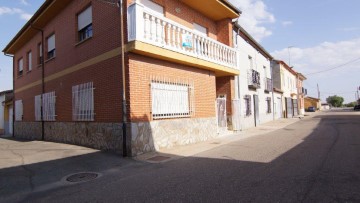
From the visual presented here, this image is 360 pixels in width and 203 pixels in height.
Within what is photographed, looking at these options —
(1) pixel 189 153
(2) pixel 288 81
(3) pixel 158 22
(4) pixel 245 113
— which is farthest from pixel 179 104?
(2) pixel 288 81

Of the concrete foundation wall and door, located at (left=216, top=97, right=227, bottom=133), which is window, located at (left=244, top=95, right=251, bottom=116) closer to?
door, located at (left=216, top=97, right=227, bottom=133)

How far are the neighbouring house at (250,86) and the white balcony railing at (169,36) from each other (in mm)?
2958

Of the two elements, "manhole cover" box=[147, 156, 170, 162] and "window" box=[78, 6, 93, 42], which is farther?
"window" box=[78, 6, 93, 42]

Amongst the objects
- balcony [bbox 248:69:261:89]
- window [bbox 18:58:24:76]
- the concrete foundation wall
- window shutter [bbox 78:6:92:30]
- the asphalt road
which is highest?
window shutter [bbox 78:6:92:30]

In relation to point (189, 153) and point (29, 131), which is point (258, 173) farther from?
point (29, 131)

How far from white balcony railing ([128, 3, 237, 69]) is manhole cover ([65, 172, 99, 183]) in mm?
4170

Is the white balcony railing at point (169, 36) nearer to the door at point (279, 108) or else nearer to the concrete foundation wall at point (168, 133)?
the concrete foundation wall at point (168, 133)

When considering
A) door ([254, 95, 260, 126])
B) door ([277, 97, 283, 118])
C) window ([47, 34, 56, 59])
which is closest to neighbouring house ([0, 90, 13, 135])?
window ([47, 34, 56, 59])

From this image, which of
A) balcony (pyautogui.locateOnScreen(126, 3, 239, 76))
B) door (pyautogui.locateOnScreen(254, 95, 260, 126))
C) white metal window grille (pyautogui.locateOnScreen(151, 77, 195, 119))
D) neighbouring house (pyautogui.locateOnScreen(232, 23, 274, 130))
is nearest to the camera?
balcony (pyautogui.locateOnScreen(126, 3, 239, 76))

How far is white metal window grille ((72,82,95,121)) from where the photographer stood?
988 centimetres

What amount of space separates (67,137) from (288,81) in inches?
1198

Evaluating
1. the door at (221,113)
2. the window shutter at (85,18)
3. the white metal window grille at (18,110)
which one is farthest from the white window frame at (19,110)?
the door at (221,113)

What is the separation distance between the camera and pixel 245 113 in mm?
17266

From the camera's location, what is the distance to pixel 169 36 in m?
9.59
